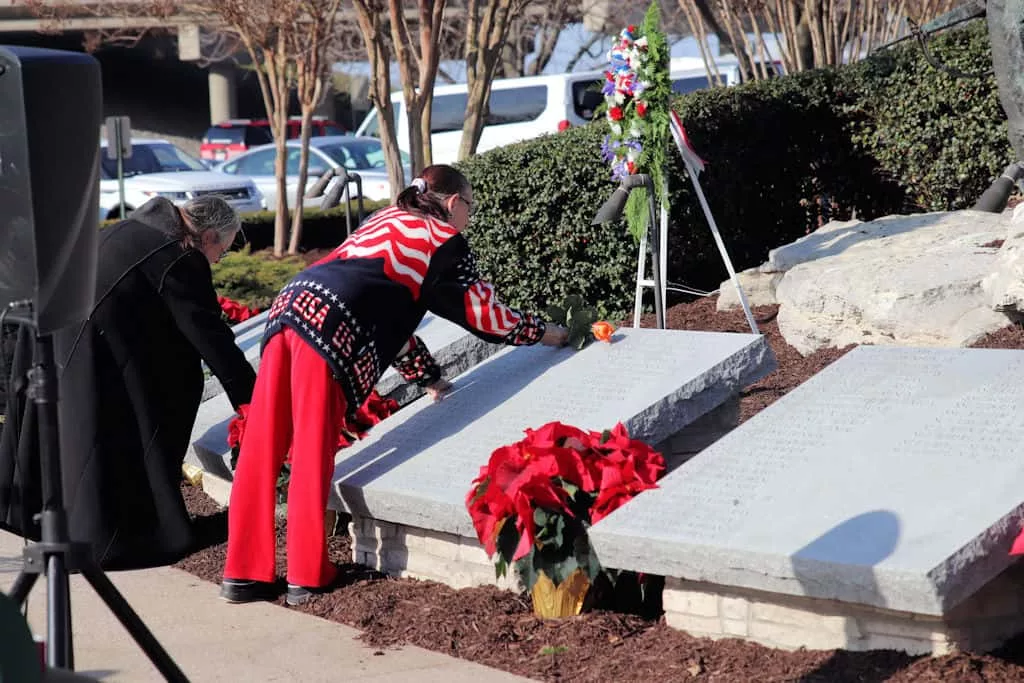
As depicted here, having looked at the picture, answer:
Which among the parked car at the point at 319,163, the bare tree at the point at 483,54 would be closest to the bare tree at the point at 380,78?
the bare tree at the point at 483,54

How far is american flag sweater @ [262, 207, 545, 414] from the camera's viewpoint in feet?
16.2

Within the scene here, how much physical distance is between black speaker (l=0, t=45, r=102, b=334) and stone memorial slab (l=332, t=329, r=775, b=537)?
195cm

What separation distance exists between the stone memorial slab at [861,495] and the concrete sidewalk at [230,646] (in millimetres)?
702

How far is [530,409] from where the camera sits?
17.5 feet

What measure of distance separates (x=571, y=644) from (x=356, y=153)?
16.9m

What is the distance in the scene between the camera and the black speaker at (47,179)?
9.65ft

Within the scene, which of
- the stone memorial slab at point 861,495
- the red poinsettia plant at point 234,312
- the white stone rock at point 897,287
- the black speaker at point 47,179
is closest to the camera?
the black speaker at point 47,179

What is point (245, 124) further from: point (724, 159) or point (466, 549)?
point (466, 549)

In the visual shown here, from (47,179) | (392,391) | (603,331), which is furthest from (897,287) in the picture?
(47,179)

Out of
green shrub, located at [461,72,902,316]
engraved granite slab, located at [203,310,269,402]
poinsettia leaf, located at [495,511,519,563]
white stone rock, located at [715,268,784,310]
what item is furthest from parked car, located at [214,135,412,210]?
poinsettia leaf, located at [495,511,519,563]

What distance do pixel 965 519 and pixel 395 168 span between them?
7.60m

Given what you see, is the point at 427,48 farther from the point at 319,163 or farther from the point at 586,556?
the point at 319,163

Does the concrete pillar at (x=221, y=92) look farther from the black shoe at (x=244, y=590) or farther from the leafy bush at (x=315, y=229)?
the black shoe at (x=244, y=590)

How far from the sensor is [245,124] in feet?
103
